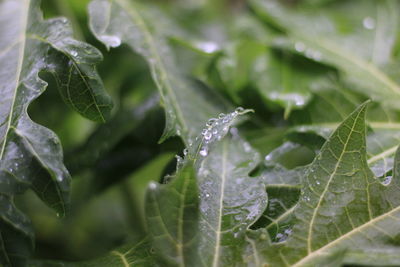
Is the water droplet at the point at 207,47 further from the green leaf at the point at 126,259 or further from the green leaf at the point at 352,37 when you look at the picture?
the green leaf at the point at 126,259

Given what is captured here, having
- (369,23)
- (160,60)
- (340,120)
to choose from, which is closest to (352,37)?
(369,23)

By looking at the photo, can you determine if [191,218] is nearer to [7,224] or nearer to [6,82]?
[7,224]

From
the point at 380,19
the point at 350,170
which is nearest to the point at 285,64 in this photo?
the point at 380,19

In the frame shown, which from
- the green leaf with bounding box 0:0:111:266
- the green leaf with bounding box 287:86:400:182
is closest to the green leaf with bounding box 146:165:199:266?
the green leaf with bounding box 0:0:111:266

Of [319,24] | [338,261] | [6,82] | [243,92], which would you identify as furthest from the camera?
[319,24]

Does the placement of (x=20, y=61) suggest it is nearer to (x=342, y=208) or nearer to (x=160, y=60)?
(x=160, y=60)

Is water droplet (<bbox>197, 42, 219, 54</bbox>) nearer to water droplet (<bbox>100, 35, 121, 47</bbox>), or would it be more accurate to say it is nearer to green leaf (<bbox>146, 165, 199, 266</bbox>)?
water droplet (<bbox>100, 35, 121, 47</bbox>)
